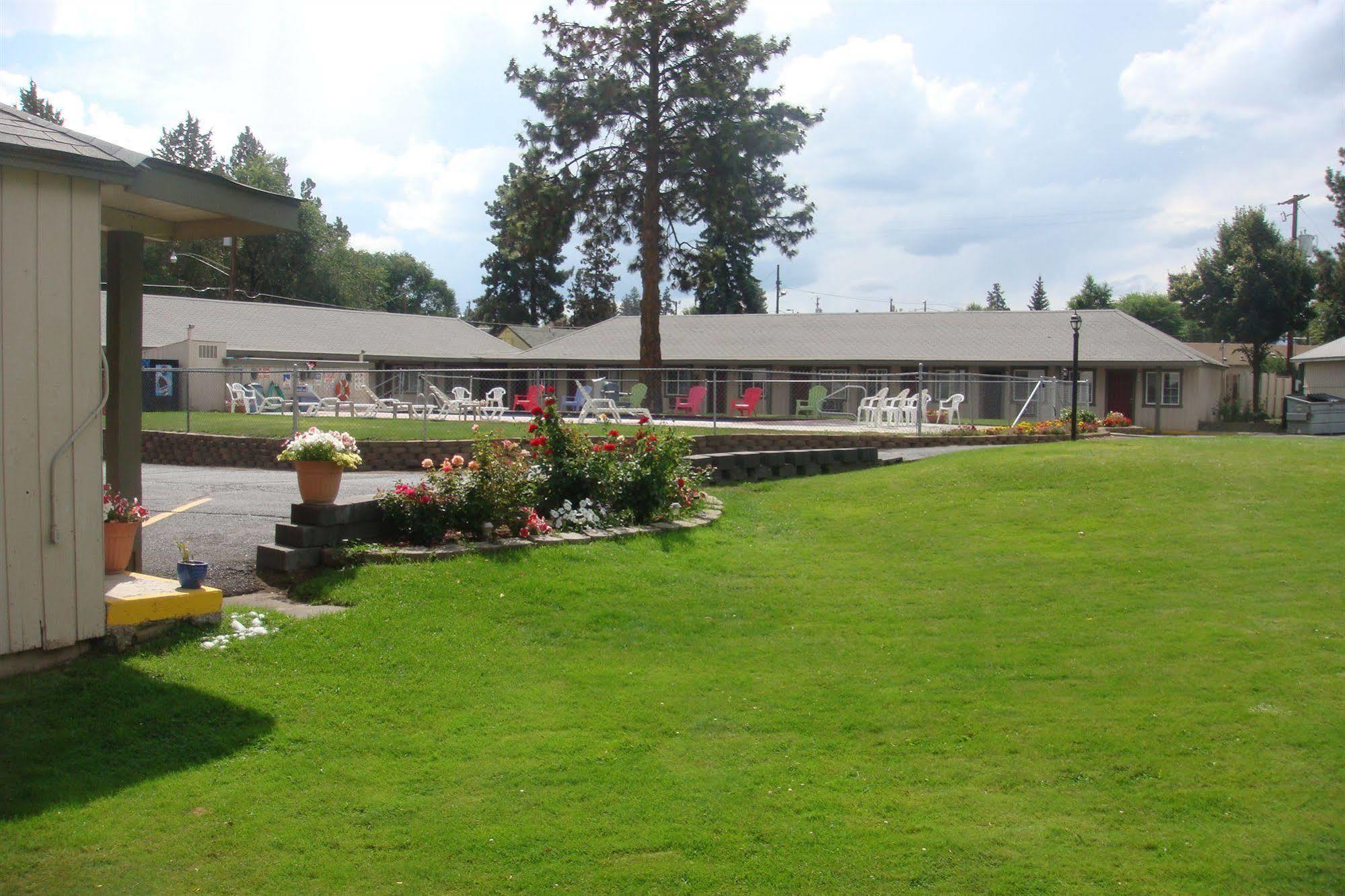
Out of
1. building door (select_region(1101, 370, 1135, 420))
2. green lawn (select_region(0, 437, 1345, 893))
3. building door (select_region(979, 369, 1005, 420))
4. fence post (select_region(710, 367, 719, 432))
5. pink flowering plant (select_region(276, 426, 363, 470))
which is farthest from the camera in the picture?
building door (select_region(1101, 370, 1135, 420))

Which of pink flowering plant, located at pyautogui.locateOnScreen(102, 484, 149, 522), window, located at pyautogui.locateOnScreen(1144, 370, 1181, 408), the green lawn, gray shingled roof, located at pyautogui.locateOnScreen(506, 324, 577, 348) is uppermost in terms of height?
gray shingled roof, located at pyautogui.locateOnScreen(506, 324, 577, 348)

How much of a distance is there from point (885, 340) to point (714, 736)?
36917 mm

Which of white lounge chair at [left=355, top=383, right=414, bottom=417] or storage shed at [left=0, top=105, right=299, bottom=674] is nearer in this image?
storage shed at [left=0, top=105, right=299, bottom=674]

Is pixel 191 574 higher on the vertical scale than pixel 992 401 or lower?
lower

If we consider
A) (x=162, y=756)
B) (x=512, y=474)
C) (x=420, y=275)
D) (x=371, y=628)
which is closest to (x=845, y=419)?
(x=512, y=474)

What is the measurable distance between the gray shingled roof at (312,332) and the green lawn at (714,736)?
109 feet

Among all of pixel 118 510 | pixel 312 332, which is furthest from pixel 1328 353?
pixel 118 510

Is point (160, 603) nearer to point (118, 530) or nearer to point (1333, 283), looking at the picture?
point (118, 530)

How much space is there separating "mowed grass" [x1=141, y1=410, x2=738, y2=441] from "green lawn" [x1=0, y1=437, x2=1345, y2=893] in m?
10.7

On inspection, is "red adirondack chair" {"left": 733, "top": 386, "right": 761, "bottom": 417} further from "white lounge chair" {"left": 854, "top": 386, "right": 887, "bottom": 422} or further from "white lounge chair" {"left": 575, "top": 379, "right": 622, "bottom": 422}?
"white lounge chair" {"left": 575, "top": 379, "right": 622, "bottom": 422}

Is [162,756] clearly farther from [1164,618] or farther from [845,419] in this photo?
[845,419]

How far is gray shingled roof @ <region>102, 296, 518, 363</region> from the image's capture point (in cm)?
3891

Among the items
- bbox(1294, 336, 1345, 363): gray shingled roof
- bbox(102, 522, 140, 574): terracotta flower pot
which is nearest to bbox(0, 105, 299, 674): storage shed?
bbox(102, 522, 140, 574): terracotta flower pot

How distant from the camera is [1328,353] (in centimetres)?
3969
